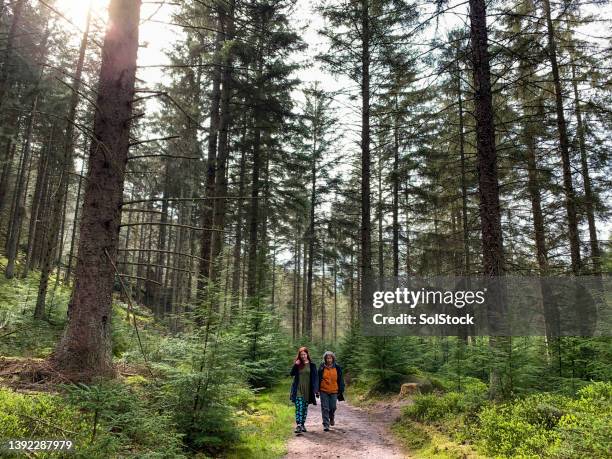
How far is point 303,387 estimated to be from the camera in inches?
333

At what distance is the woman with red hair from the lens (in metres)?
8.32

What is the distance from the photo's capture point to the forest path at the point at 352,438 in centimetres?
687

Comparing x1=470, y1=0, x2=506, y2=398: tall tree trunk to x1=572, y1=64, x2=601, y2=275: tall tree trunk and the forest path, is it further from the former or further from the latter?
x1=572, y1=64, x2=601, y2=275: tall tree trunk

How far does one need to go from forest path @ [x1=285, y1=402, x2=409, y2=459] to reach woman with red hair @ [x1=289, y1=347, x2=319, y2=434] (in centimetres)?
36

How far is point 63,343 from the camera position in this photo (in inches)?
179

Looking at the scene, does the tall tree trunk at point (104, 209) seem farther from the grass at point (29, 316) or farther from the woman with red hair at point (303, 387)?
the woman with red hair at point (303, 387)

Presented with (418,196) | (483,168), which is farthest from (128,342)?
(418,196)

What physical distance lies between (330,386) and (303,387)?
0.74 meters

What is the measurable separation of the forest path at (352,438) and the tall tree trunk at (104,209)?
3845 mm

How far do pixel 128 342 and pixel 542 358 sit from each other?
11788 mm

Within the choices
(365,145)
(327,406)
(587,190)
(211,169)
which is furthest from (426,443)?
(587,190)

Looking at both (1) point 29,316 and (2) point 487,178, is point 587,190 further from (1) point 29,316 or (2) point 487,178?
(1) point 29,316

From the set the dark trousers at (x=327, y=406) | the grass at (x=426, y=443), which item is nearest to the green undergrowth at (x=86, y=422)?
the grass at (x=426, y=443)

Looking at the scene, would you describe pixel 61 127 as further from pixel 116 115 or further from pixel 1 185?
pixel 116 115
